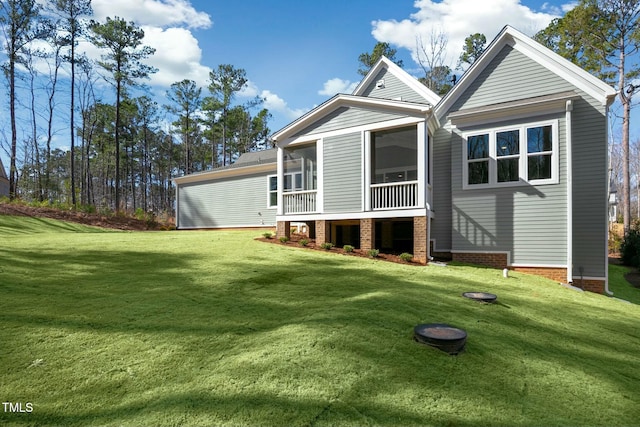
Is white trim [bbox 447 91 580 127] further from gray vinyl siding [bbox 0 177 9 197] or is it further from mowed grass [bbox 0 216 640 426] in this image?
gray vinyl siding [bbox 0 177 9 197]

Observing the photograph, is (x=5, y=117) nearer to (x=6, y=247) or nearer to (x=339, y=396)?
(x=6, y=247)

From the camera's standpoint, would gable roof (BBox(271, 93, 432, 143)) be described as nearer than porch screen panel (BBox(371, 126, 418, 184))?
Yes

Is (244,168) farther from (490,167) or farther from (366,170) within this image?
(490,167)

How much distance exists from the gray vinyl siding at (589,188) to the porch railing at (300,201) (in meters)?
7.98

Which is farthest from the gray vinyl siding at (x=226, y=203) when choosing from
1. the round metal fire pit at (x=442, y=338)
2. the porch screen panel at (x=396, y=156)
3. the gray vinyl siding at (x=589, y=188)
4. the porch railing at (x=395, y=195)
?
the round metal fire pit at (x=442, y=338)

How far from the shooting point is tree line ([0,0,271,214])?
23.3m

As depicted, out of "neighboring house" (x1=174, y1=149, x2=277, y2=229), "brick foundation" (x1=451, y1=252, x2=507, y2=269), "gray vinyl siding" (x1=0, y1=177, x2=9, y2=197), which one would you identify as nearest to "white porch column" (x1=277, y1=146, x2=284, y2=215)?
"neighboring house" (x1=174, y1=149, x2=277, y2=229)

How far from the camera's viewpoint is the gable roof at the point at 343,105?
9807 millimetres

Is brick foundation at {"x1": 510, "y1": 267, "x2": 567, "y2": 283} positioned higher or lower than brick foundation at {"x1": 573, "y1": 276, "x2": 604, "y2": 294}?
higher

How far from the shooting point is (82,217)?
59.5ft

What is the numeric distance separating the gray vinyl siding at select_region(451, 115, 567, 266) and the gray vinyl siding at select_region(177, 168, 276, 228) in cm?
1013

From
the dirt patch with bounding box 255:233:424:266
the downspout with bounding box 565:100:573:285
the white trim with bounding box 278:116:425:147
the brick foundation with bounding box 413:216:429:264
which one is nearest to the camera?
the downspout with bounding box 565:100:573:285

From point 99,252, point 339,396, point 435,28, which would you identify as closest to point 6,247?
point 99,252

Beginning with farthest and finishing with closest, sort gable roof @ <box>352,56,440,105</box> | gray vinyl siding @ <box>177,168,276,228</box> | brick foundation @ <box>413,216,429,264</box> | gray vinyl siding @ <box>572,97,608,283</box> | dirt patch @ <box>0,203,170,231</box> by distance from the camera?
gray vinyl siding @ <box>177,168,276,228</box> → dirt patch @ <box>0,203,170,231</box> → gable roof @ <box>352,56,440,105</box> → brick foundation @ <box>413,216,429,264</box> → gray vinyl siding @ <box>572,97,608,283</box>
